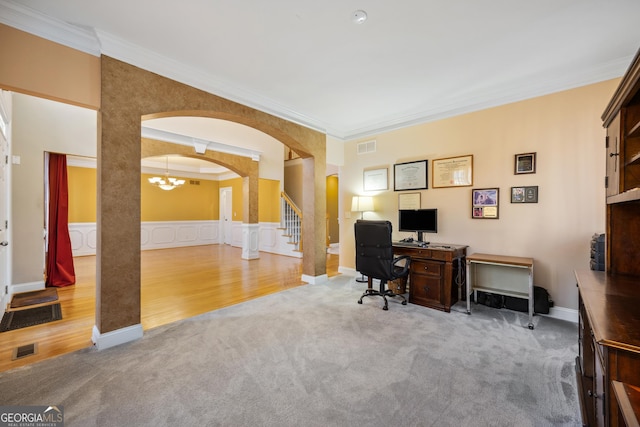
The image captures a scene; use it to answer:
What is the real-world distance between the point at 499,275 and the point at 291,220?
19.0ft

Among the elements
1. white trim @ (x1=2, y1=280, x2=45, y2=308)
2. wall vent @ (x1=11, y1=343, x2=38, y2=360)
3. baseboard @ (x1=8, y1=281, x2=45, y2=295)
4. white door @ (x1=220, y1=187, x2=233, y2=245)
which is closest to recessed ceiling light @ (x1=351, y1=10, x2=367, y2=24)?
wall vent @ (x1=11, y1=343, x2=38, y2=360)

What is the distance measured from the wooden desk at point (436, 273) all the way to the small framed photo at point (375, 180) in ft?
4.25

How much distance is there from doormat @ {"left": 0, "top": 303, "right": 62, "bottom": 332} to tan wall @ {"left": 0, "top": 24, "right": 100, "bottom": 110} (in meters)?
2.58

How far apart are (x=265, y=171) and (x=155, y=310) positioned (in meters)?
5.07

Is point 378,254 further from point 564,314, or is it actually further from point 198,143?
point 198,143

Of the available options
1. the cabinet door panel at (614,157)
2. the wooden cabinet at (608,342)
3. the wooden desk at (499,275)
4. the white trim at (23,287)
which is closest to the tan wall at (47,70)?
the white trim at (23,287)

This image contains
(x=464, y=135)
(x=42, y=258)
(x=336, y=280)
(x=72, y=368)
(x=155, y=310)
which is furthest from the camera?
(x=336, y=280)

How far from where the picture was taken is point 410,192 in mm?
4395

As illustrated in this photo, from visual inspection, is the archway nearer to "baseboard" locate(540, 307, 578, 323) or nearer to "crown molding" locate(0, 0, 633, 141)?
"crown molding" locate(0, 0, 633, 141)

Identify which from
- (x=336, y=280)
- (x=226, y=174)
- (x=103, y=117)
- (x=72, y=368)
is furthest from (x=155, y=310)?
(x=226, y=174)

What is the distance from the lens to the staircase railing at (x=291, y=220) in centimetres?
800

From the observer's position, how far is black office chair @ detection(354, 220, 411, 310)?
342cm

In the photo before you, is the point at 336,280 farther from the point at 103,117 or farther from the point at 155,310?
the point at 103,117

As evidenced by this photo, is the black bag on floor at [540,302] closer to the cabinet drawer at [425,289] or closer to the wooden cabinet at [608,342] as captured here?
the cabinet drawer at [425,289]
